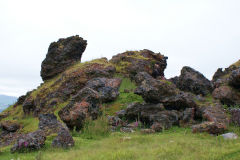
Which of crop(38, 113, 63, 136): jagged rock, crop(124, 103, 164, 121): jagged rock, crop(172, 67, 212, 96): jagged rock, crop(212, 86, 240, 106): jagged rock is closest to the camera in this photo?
crop(38, 113, 63, 136): jagged rock

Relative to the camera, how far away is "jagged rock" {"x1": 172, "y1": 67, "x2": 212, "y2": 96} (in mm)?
23953

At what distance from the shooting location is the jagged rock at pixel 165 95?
56.6ft

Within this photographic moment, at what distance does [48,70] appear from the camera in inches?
1234

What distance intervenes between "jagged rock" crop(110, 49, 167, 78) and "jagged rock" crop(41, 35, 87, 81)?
6758 mm

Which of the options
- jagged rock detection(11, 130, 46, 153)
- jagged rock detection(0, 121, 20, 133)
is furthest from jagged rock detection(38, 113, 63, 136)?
jagged rock detection(0, 121, 20, 133)

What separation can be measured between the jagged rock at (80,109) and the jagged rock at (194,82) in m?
11.2

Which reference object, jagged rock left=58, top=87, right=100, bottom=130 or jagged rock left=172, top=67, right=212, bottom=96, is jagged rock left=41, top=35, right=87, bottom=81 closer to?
Answer: jagged rock left=172, top=67, right=212, bottom=96

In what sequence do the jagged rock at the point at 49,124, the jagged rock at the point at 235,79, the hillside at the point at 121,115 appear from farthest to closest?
1. the jagged rock at the point at 235,79
2. the jagged rock at the point at 49,124
3. the hillside at the point at 121,115

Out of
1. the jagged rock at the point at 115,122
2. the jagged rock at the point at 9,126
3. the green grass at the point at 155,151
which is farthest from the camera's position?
the jagged rock at the point at 9,126

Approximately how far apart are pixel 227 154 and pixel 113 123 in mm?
9480

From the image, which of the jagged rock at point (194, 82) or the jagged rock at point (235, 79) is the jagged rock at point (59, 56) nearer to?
the jagged rock at point (194, 82)

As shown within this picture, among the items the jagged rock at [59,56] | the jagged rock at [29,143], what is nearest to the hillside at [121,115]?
the jagged rock at [29,143]

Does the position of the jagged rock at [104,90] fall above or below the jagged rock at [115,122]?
above

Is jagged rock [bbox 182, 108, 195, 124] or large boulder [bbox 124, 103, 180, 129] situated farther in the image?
jagged rock [bbox 182, 108, 195, 124]
